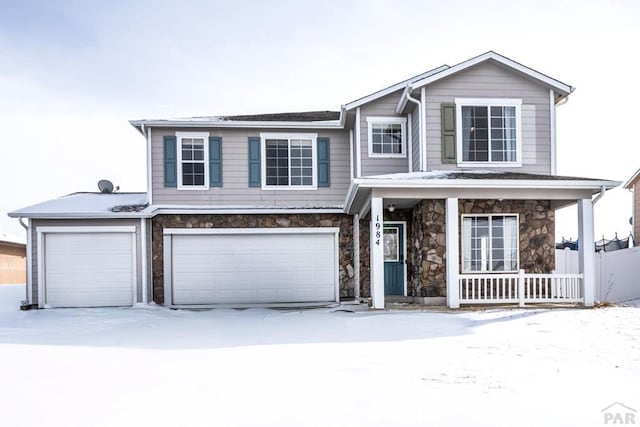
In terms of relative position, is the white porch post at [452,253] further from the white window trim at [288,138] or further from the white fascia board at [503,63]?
the white window trim at [288,138]

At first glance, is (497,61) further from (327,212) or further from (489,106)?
(327,212)

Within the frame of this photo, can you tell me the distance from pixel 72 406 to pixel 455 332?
18.0ft

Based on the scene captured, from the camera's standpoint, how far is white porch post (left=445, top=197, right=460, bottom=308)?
9.90 m

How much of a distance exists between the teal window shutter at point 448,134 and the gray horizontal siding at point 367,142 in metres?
1.37

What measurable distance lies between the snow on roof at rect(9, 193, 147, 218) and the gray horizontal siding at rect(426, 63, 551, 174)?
324 inches

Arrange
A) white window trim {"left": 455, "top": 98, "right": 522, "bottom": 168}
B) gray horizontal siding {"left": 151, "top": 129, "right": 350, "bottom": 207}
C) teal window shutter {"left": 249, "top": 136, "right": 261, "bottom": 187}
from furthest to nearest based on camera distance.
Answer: teal window shutter {"left": 249, "top": 136, "right": 261, "bottom": 187} → gray horizontal siding {"left": 151, "top": 129, "right": 350, "bottom": 207} → white window trim {"left": 455, "top": 98, "right": 522, "bottom": 168}

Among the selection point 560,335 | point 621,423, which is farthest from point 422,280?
point 621,423

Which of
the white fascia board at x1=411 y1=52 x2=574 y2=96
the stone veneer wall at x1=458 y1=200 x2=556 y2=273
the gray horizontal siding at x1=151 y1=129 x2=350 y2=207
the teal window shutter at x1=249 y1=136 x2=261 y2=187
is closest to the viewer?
the stone veneer wall at x1=458 y1=200 x2=556 y2=273

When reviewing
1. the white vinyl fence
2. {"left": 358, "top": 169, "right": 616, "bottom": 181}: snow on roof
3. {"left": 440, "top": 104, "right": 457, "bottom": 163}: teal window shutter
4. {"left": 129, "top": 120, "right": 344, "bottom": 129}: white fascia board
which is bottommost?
the white vinyl fence

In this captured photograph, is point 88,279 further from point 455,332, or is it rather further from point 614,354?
point 614,354

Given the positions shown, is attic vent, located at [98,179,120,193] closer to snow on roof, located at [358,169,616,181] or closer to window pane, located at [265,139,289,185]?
window pane, located at [265,139,289,185]

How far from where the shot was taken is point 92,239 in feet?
40.7

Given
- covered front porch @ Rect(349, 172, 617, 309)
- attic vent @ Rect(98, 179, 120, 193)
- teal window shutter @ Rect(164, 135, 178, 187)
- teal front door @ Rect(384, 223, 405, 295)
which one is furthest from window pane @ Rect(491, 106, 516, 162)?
attic vent @ Rect(98, 179, 120, 193)

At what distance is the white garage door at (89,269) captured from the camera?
1222 centimetres
